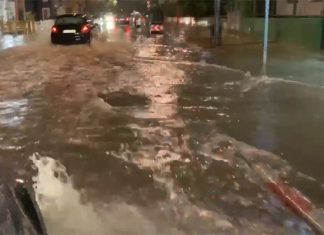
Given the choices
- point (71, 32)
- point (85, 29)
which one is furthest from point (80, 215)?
point (85, 29)

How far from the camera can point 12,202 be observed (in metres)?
4.18

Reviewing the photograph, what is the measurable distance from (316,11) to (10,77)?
1974cm

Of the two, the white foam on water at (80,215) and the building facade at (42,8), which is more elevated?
the white foam on water at (80,215)

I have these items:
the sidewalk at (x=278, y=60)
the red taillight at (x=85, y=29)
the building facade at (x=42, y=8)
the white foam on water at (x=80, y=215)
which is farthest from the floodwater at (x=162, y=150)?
the building facade at (x=42, y=8)

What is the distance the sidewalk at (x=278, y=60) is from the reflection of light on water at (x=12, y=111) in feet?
22.8

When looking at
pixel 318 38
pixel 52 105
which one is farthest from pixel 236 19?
pixel 52 105

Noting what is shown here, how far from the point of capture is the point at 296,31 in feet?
95.7

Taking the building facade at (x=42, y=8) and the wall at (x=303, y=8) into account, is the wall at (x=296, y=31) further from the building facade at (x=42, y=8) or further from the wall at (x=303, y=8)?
the building facade at (x=42, y=8)

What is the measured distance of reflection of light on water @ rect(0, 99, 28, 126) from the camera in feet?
36.1

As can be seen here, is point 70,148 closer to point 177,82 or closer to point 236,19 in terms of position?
point 177,82

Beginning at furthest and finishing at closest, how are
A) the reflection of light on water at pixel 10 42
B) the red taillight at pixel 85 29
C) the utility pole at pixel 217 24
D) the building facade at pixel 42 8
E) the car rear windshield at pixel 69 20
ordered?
the building facade at pixel 42 8 < the reflection of light on water at pixel 10 42 < the car rear windshield at pixel 69 20 < the red taillight at pixel 85 29 < the utility pole at pixel 217 24

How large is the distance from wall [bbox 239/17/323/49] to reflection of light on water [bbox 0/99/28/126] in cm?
1539

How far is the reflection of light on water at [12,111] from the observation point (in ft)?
36.1

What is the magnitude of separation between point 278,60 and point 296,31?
7.72m
